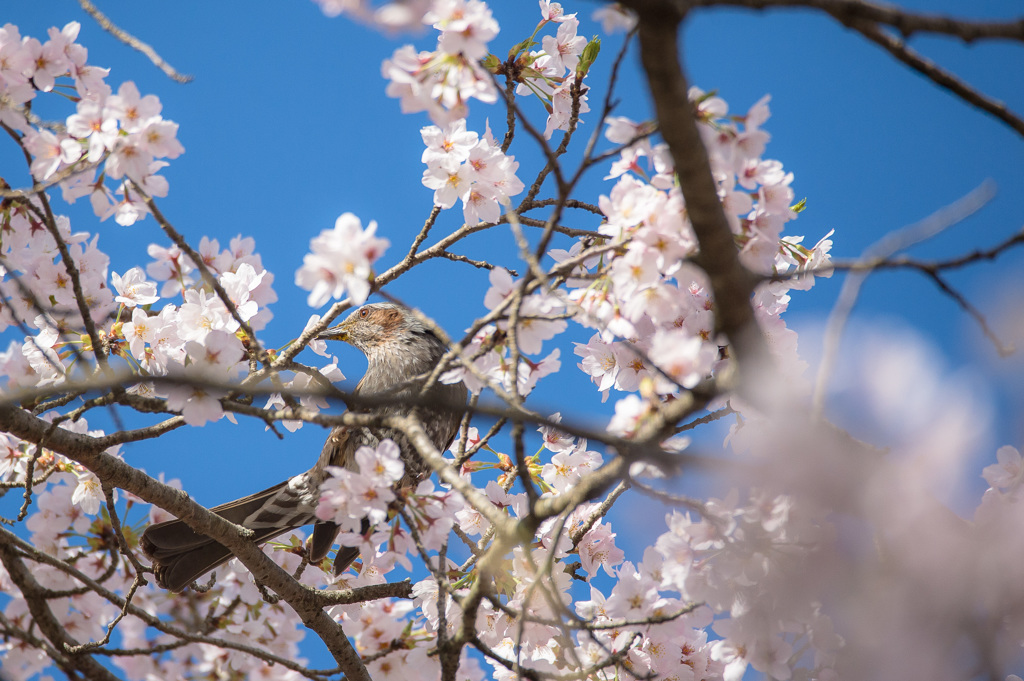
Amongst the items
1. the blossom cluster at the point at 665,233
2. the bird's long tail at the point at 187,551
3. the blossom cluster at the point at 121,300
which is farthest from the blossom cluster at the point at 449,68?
the bird's long tail at the point at 187,551

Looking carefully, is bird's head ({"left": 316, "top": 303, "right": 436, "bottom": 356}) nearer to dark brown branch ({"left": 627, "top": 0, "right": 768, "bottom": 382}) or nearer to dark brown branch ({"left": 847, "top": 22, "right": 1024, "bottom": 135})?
dark brown branch ({"left": 627, "top": 0, "right": 768, "bottom": 382})

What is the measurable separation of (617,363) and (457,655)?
2.94 feet

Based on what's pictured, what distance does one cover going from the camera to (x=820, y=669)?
189cm

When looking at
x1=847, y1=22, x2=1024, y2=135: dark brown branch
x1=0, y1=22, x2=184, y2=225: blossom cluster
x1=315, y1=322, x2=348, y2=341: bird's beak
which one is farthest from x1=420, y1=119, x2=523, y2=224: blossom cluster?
x1=315, y1=322, x2=348, y2=341: bird's beak

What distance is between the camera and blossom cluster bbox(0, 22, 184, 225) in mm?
1917

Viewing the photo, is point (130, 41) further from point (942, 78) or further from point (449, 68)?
point (942, 78)

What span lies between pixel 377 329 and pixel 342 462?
96cm

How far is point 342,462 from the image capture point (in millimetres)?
3494

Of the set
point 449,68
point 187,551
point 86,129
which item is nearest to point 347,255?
point 449,68

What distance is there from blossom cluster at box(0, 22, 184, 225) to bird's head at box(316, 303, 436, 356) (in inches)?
79.7

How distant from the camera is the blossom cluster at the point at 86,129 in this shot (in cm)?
192

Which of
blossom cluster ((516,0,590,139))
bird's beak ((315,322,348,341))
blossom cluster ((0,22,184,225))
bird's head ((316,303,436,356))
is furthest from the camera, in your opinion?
bird's beak ((315,322,348,341))

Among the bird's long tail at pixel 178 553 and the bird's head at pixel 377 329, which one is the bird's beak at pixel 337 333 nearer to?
the bird's head at pixel 377 329

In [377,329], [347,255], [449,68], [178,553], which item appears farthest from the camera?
[377,329]
